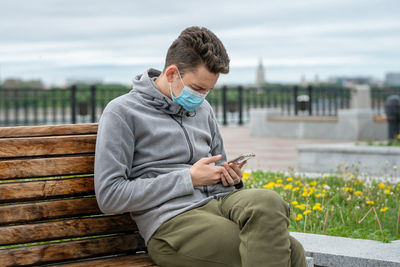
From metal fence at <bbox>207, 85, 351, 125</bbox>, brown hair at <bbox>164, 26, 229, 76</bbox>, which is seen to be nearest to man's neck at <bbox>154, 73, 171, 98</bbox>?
brown hair at <bbox>164, 26, 229, 76</bbox>

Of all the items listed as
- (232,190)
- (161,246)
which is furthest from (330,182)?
(161,246)

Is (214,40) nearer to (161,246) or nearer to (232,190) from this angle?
(232,190)

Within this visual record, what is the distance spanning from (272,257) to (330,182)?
3.73 m

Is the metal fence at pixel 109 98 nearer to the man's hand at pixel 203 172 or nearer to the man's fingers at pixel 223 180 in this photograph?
the man's fingers at pixel 223 180

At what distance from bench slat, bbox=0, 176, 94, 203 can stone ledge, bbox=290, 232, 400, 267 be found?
4.21 feet

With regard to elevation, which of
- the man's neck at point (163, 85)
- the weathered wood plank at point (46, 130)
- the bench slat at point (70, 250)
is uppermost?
the man's neck at point (163, 85)

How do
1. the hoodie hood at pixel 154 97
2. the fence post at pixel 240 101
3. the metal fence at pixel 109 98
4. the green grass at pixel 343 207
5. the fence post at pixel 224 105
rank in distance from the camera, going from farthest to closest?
the fence post at pixel 240 101, the fence post at pixel 224 105, the metal fence at pixel 109 98, the green grass at pixel 343 207, the hoodie hood at pixel 154 97

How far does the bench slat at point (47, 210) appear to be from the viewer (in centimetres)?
275

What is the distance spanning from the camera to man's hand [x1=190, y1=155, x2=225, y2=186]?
8.82ft

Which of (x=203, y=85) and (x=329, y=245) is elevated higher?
(x=203, y=85)

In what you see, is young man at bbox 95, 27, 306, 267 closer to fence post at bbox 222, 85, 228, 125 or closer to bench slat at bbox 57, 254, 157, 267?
bench slat at bbox 57, 254, 157, 267

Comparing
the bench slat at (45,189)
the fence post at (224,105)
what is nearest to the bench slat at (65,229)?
the bench slat at (45,189)

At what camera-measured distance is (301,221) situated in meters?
4.36

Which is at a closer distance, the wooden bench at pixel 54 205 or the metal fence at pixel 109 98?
the wooden bench at pixel 54 205
